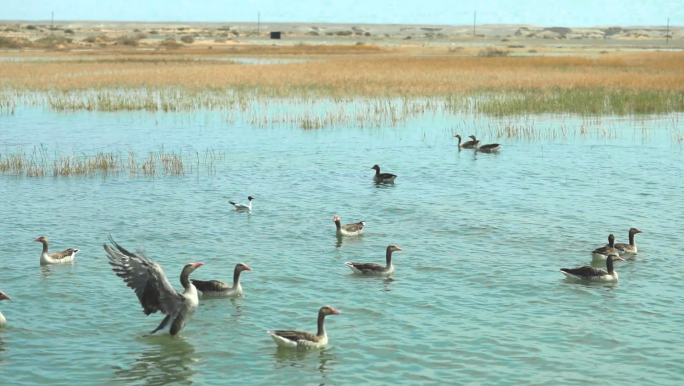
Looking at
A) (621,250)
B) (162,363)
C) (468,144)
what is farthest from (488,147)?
(162,363)

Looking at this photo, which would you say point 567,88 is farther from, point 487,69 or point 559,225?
point 559,225

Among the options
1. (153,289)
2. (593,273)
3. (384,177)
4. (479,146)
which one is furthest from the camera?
(479,146)

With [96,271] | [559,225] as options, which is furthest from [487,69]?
[96,271]

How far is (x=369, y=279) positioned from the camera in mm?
15812

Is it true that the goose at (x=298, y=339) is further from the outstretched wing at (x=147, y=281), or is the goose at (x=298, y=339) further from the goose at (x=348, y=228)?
the goose at (x=348, y=228)

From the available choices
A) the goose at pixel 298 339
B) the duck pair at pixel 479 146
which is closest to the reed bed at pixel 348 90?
the duck pair at pixel 479 146

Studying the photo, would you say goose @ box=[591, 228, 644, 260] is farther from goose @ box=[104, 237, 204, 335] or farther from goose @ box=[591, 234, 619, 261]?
goose @ box=[104, 237, 204, 335]

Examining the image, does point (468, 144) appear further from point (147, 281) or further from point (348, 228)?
point (147, 281)

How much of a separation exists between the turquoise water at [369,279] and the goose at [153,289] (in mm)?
459

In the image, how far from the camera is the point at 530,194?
79.7 ft

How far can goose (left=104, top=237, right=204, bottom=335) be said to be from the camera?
1202 cm

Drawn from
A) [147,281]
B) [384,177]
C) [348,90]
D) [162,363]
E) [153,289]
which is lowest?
[162,363]

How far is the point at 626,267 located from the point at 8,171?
1897 cm

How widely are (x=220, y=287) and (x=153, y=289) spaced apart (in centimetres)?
230
